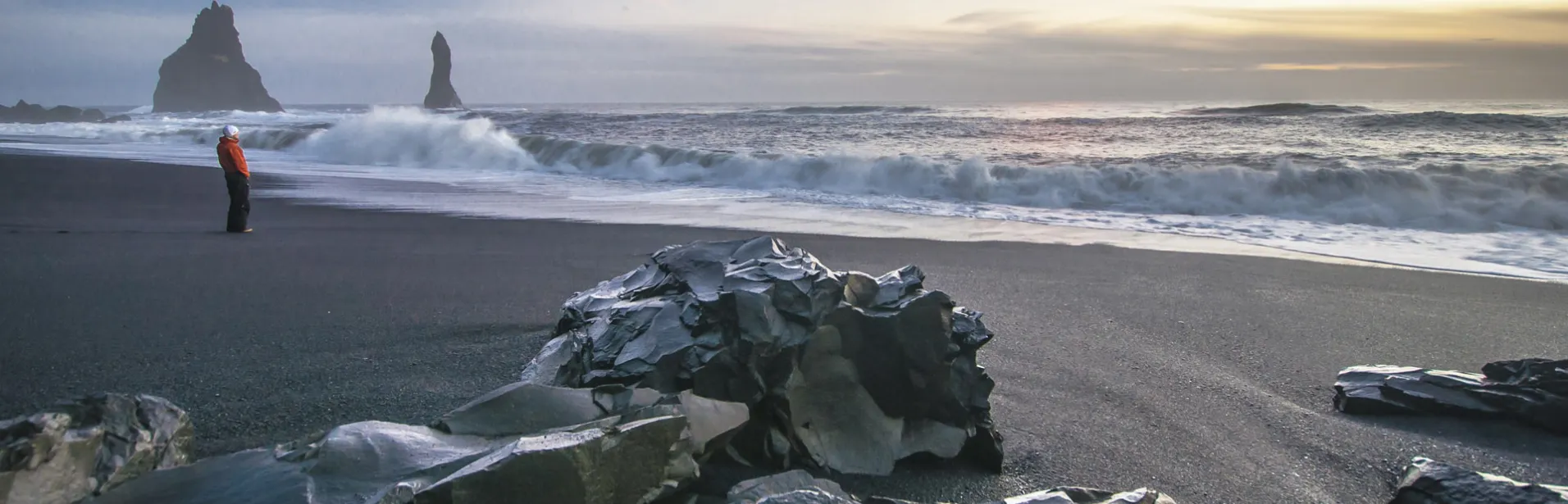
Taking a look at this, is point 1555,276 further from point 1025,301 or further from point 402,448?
point 402,448

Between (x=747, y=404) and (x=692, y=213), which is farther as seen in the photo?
(x=692, y=213)

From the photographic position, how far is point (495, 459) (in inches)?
62.1

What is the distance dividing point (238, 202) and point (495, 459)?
649 cm

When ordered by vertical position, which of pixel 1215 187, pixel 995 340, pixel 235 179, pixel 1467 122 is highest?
pixel 235 179

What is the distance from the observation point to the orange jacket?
23.7ft

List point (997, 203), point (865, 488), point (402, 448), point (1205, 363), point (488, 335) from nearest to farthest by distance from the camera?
point (402, 448) < point (865, 488) < point (1205, 363) < point (488, 335) < point (997, 203)

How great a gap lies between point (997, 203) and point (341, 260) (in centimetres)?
721

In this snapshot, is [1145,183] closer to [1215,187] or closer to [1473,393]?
[1215,187]

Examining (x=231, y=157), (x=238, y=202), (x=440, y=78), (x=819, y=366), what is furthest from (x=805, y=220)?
(x=440, y=78)

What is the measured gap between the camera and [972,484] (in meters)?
2.23

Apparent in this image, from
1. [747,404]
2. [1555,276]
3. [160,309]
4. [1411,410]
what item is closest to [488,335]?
[160,309]

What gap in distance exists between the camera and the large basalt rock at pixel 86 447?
1.66m

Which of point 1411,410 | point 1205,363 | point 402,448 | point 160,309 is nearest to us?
point 402,448

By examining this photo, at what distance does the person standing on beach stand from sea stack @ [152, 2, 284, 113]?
289ft
